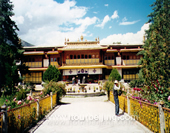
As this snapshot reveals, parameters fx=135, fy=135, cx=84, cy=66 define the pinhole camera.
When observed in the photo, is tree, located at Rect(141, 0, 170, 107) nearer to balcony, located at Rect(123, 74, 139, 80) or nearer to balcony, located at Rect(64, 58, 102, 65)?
balcony, located at Rect(64, 58, 102, 65)

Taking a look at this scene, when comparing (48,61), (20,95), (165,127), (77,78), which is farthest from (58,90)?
(48,61)

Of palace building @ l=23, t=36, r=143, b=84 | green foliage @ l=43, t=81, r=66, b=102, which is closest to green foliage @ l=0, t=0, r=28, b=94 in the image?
green foliage @ l=43, t=81, r=66, b=102

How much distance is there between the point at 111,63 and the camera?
2905cm

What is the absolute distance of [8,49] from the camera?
650 inches

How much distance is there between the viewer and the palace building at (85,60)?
26500 mm

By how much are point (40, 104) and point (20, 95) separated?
6606 mm

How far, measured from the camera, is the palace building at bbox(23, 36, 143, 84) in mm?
26500

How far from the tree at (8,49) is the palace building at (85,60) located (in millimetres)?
8115

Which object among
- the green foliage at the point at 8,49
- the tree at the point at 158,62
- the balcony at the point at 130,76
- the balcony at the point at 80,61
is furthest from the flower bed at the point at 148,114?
the balcony at the point at 130,76

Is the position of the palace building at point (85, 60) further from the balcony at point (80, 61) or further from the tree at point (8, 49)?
the tree at point (8, 49)

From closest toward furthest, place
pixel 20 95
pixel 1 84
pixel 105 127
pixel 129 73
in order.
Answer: pixel 105 127 → pixel 20 95 → pixel 1 84 → pixel 129 73

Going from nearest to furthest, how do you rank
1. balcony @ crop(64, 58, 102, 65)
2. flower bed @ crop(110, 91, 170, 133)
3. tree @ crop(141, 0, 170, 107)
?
flower bed @ crop(110, 91, 170, 133) < tree @ crop(141, 0, 170, 107) < balcony @ crop(64, 58, 102, 65)

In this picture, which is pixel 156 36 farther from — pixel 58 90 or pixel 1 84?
pixel 1 84

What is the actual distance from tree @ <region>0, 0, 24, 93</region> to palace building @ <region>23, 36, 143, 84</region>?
26.6ft
